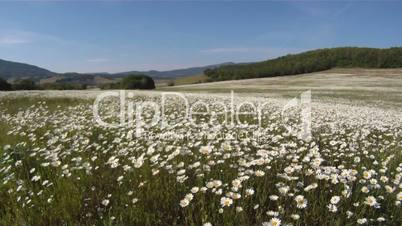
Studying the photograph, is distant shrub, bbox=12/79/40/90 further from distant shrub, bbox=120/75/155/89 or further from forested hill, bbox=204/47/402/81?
forested hill, bbox=204/47/402/81

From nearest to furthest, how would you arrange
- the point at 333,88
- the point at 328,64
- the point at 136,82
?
the point at 333,88, the point at 136,82, the point at 328,64

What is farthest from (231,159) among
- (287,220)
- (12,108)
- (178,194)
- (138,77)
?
(138,77)

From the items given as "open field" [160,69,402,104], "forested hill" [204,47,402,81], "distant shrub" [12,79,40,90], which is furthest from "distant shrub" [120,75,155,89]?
"forested hill" [204,47,402,81]

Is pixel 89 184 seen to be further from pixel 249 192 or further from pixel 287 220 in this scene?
pixel 287 220

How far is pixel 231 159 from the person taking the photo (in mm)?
5508

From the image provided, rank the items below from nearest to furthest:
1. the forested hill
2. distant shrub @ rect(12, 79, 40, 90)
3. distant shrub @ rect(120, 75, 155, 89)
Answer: distant shrub @ rect(12, 79, 40, 90) < distant shrub @ rect(120, 75, 155, 89) < the forested hill

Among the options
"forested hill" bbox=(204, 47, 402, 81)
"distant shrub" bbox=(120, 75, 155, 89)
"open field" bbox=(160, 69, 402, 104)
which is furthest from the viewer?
"forested hill" bbox=(204, 47, 402, 81)

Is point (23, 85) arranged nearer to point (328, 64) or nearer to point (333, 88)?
point (333, 88)

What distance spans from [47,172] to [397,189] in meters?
5.13

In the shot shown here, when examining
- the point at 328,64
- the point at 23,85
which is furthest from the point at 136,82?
the point at 328,64

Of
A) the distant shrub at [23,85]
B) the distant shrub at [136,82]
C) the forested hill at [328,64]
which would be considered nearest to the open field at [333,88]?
the distant shrub at [136,82]

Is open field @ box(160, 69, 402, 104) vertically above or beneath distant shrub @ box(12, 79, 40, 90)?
beneath

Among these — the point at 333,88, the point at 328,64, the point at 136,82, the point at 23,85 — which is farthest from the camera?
the point at 328,64

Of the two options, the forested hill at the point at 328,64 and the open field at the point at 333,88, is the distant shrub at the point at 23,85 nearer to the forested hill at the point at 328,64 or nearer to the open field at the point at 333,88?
the open field at the point at 333,88
